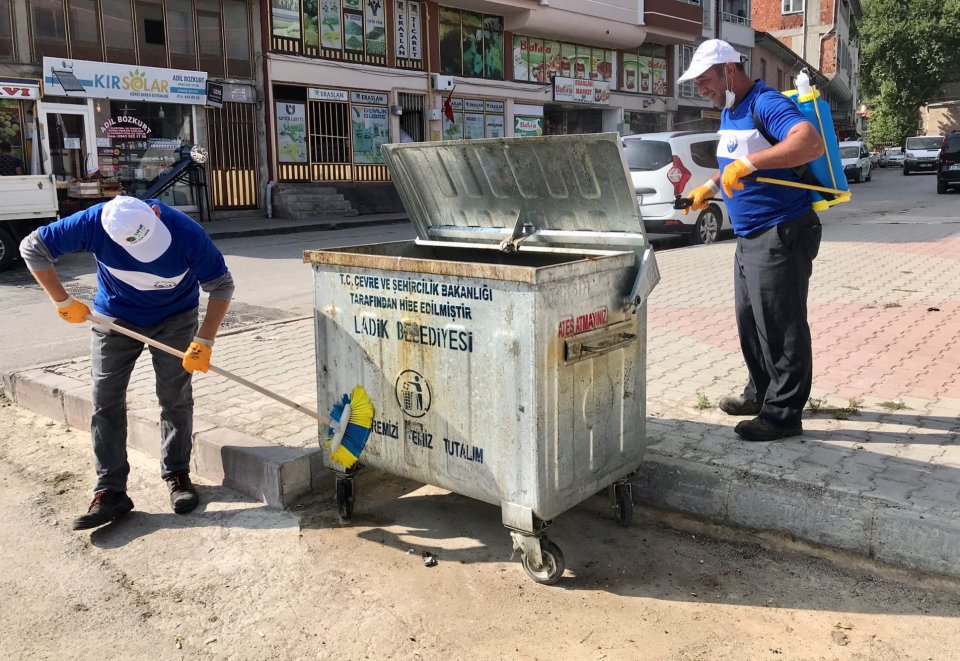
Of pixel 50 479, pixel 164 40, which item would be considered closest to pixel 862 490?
pixel 50 479

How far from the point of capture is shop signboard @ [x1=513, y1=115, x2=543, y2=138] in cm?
2744

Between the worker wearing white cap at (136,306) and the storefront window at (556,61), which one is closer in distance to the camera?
the worker wearing white cap at (136,306)

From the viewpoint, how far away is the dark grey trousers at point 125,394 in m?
3.97

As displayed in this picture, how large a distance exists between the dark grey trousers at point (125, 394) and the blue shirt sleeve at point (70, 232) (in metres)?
0.41

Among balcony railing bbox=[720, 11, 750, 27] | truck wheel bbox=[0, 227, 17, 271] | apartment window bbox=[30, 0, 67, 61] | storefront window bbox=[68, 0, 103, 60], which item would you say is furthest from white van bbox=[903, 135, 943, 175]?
truck wheel bbox=[0, 227, 17, 271]

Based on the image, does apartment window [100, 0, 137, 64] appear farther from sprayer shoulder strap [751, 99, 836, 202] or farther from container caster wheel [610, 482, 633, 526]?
container caster wheel [610, 482, 633, 526]

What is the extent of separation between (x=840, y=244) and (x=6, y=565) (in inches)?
446

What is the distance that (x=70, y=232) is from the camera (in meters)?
3.79

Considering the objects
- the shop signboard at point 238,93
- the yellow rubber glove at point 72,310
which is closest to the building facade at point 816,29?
the shop signboard at point 238,93

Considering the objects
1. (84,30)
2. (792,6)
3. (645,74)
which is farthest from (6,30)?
(792,6)

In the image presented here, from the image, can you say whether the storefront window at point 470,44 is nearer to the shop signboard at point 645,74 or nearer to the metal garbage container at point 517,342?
the shop signboard at point 645,74

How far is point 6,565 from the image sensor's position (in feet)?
11.6

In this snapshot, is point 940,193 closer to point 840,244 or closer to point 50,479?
point 840,244

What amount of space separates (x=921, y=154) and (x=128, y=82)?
3374cm
